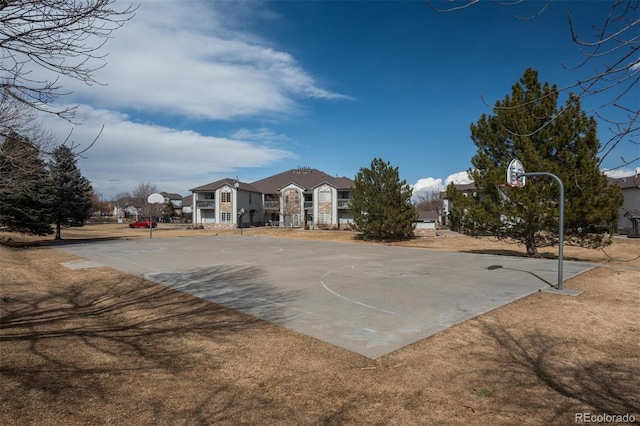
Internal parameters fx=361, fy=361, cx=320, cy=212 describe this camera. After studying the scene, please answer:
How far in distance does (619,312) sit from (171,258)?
54.9ft

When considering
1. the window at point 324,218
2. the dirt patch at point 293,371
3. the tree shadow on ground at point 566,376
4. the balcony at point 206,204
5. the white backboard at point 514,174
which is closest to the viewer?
the dirt patch at point 293,371

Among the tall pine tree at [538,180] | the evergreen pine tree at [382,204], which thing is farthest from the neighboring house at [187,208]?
the tall pine tree at [538,180]

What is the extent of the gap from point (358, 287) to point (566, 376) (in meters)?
6.25

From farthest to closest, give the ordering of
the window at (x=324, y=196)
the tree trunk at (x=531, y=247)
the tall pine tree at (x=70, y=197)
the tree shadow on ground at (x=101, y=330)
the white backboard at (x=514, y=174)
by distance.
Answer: the window at (x=324, y=196)
the tall pine tree at (x=70, y=197)
the tree trunk at (x=531, y=247)
the white backboard at (x=514, y=174)
the tree shadow on ground at (x=101, y=330)

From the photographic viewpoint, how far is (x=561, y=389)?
415 cm

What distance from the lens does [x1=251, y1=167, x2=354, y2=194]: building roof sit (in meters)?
57.4

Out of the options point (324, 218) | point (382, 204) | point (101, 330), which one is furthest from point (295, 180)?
point (101, 330)

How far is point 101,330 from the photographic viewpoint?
6.16m

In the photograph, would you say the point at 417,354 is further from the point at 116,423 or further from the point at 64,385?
the point at 64,385

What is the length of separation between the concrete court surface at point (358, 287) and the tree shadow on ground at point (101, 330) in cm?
47

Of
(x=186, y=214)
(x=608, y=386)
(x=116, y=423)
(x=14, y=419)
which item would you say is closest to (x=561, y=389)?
(x=608, y=386)

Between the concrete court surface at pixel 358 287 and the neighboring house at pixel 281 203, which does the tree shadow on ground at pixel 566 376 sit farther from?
the neighboring house at pixel 281 203

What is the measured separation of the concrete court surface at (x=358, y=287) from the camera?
6629 mm

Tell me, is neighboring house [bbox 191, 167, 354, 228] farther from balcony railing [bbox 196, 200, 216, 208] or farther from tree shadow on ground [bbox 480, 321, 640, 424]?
tree shadow on ground [bbox 480, 321, 640, 424]
